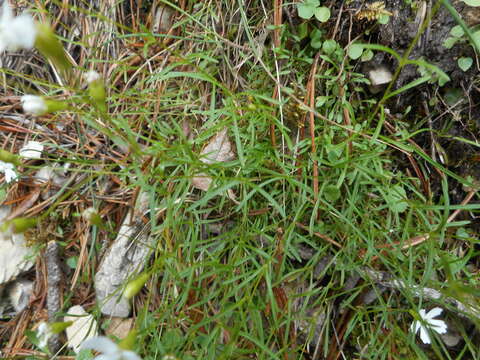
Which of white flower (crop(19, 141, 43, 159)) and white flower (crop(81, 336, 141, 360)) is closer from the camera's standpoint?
white flower (crop(81, 336, 141, 360))

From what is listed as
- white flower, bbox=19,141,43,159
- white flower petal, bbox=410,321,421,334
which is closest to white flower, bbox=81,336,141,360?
white flower petal, bbox=410,321,421,334

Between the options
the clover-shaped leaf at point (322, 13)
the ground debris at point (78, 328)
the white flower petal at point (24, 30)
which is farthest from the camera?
the ground debris at point (78, 328)

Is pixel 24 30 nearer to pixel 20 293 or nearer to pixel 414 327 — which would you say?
pixel 20 293

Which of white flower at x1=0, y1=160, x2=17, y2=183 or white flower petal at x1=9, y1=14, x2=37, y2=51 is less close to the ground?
white flower petal at x1=9, y1=14, x2=37, y2=51

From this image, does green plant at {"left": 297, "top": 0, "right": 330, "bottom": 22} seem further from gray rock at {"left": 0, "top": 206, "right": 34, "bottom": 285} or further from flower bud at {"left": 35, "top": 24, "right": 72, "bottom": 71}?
gray rock at {"left": 0, "top": 206, "right": 34, "bottom": 285}

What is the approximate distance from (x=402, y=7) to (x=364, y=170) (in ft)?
1.83

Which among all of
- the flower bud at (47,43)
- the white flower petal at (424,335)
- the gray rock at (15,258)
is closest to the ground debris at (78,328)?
the gray rock at (15,258)

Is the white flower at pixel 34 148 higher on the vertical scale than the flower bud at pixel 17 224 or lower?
lower

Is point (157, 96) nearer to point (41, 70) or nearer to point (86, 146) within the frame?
point (86, 146)

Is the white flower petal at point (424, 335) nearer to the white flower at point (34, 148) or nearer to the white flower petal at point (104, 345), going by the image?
the white flower petal at point (104, 345)

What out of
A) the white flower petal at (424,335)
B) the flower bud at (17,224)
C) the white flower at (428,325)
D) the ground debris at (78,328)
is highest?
the flower bud at (17,224)

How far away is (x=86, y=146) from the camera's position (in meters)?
1.48

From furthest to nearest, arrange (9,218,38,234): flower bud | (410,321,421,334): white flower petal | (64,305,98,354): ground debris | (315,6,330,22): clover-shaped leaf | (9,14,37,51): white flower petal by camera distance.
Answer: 1. (64,305,98,354): ground debris
2. (315,6,330,22): clover-shaped leaf
3. (410,321,421,334): white flower petal
4. (9,218,38,234): flower bud
5. (9,14,37,51): white flower petal

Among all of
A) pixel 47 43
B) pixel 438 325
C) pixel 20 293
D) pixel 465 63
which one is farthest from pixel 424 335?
pixel 20 293
